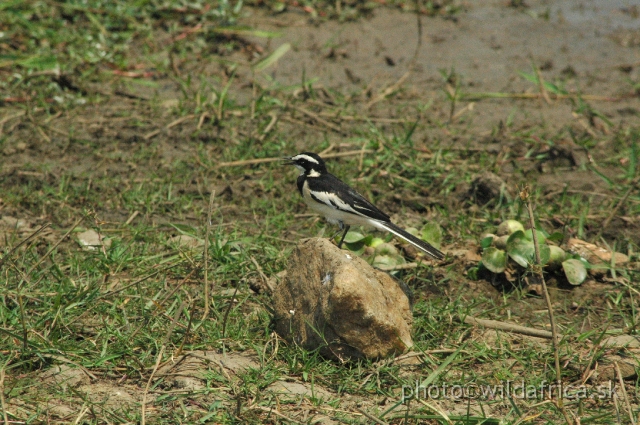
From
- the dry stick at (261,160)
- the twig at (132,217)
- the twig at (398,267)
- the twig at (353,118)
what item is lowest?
the twig at (132,217)

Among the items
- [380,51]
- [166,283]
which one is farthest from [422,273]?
[380,51]

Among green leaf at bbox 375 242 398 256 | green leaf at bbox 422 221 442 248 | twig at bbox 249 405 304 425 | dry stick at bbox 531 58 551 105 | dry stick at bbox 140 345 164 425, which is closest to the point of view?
dry stick at bbox 140 345 164 425

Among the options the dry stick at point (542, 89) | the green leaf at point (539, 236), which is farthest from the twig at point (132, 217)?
the dry stick at point (542, 89)

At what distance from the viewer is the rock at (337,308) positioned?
496cm

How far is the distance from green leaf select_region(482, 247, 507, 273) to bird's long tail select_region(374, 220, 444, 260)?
0.50m

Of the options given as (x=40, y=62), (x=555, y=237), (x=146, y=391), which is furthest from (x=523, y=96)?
(x=146, y=391)

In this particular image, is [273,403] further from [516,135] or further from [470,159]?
[516,135]

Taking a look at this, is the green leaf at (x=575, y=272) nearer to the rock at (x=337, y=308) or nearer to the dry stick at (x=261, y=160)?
the rock at (x=337, y=308)

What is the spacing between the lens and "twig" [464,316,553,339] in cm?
544

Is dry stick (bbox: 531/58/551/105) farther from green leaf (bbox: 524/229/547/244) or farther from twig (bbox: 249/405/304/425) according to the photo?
twig (bbox: 249/405/304/425)

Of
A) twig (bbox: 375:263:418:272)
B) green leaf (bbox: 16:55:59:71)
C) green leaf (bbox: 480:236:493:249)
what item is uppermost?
green leaf (bbox: 480:236:493:249)

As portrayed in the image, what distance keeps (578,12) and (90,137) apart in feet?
24.6

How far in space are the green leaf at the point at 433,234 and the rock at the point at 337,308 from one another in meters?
1.28

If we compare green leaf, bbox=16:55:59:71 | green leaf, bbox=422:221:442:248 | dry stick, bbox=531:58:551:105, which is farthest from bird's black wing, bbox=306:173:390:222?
green leaf, bbox=16:55:59:71
